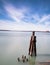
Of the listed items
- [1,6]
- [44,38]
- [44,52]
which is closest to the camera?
[1,6]

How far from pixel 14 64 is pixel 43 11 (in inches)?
39.2

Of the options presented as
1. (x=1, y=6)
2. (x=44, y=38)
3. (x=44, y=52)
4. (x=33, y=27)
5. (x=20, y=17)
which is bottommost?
(x=44, y=52)

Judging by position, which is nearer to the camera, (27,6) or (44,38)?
(27,6)

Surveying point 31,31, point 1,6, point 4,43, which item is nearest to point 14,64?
point 4,43

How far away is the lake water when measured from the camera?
2.64 meters

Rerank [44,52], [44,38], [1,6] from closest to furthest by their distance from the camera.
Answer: [1,6] < [44,52] < [44,38]

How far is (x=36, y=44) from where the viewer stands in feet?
9.46

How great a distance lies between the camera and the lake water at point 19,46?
8.67 ft

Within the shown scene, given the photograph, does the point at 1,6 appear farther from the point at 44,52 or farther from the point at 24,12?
the point at 44,52

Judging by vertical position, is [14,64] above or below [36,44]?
below

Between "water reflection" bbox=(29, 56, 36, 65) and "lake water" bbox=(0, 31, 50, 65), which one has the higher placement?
"lake water" bbox=(0, 31, 50, 65)

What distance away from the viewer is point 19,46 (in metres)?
2.71

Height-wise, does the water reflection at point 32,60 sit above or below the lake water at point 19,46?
below

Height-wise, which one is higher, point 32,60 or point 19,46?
point 19,46
